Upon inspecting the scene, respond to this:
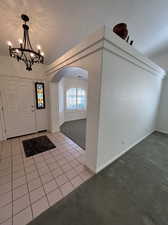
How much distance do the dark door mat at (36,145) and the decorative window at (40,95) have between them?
1333 millimetres

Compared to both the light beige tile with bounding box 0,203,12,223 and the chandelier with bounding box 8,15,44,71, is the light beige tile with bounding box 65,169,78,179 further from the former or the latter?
the chandelier with bounding box 8,15,44,71

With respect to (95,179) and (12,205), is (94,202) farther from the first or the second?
(12,205)

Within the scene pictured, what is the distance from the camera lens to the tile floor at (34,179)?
4.36ft

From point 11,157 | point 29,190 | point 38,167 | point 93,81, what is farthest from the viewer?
point 11,157

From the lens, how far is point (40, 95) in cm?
381

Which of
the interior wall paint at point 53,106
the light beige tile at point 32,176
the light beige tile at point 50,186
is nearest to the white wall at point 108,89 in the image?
the light beige tile at point 50,186

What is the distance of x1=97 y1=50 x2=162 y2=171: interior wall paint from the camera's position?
5.78ft

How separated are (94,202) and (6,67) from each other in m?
4.29

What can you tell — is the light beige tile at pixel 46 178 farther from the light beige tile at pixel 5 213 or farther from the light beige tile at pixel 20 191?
the light beige tile at pixel 5 213

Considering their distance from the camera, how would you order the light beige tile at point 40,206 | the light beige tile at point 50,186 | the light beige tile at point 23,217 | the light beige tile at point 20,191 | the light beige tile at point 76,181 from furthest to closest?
1. the light beige tile at point 76,181
2. the light beige tile at point 50,186
3. the light beige tile at point 20,191
4. the light beige tile at point 40,206
5. the light beige tile at point 23,217

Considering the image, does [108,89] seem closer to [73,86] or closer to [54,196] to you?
[54,196]

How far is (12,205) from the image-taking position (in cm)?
138

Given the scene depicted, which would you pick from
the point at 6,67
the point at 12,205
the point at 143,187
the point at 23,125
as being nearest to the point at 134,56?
the point at 143,187

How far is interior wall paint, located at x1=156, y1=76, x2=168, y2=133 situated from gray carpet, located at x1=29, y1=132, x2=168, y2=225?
2.72 meters
